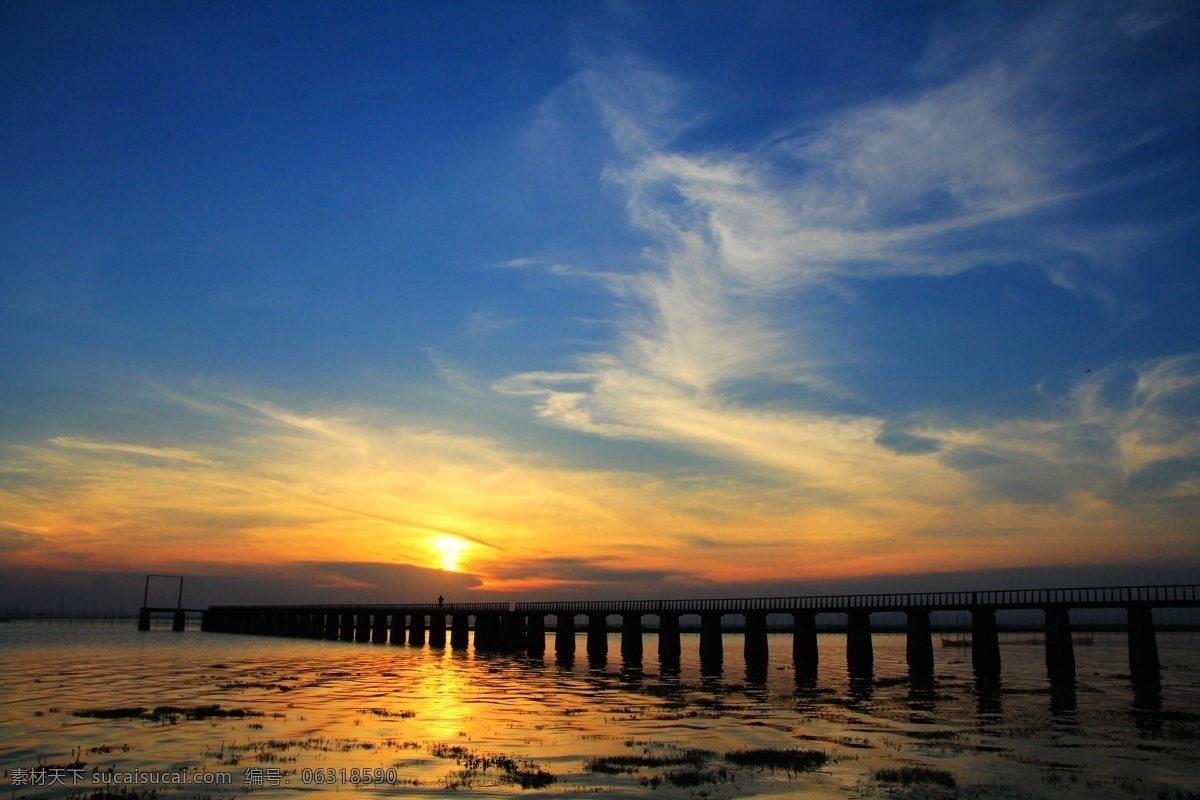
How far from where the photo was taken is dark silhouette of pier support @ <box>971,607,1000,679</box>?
2468 inches

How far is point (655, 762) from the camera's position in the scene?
83.7 feet

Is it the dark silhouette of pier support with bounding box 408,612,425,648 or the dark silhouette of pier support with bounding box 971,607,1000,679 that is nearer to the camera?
the dark silhouette of pier support with bounding box 971,607,1000,679

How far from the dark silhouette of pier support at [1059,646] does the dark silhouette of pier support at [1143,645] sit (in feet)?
12.7

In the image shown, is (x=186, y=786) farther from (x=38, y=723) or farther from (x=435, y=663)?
(x=435, y=663)

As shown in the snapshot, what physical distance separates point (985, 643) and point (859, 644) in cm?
922

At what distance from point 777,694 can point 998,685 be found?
16393mm

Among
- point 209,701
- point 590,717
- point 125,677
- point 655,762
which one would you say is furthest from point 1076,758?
point 125,677

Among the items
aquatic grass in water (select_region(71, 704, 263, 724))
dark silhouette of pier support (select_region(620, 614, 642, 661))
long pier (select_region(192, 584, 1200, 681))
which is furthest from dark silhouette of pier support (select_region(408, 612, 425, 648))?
aquatic grass in water (select_region(71, 704, 263, 724))

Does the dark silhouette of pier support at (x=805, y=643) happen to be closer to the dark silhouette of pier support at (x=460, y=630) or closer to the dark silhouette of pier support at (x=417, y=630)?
the dark silhouette of pier support at (x=460, y=630)

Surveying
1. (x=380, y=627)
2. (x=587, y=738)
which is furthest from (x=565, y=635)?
(x=587, y=738)

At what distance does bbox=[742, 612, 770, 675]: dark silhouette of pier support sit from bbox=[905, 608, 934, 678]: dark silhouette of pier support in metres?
11.9

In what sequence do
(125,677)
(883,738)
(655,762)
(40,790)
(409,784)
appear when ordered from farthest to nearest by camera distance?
1. (125,677)
2. (883,738)
3. (655,762)
4. (409,784)
5. (40,790)

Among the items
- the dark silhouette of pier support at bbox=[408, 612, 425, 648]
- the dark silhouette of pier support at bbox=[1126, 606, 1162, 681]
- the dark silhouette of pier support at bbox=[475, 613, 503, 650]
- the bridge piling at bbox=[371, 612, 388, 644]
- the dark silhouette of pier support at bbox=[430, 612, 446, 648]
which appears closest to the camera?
the dark silhouette of pier support at bbox=[1126, 606, 1162, 681]

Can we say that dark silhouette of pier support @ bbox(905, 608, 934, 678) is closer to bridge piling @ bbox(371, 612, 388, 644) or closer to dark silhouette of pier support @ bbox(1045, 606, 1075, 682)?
dark silhouette of pier support @ bbox(1045, 606, 1075, 682)
